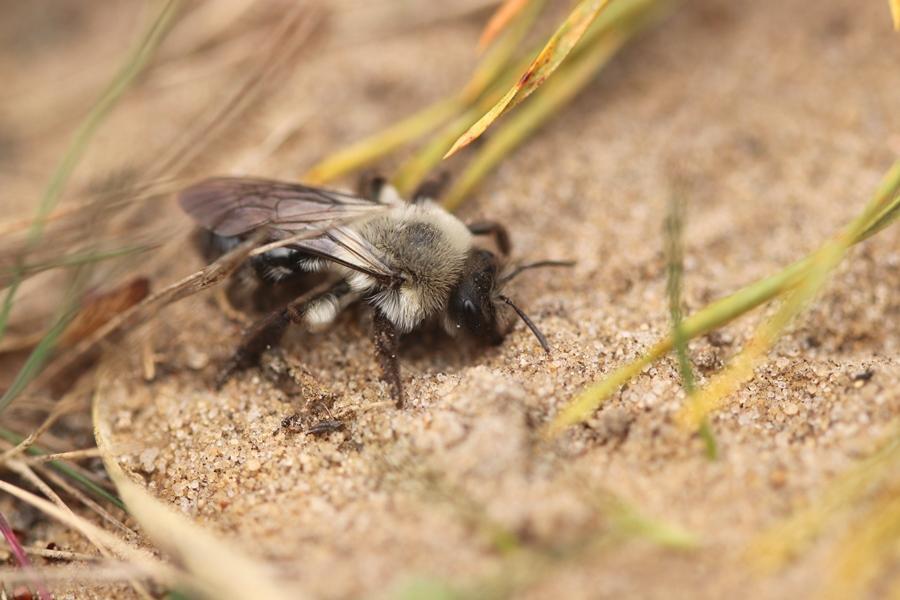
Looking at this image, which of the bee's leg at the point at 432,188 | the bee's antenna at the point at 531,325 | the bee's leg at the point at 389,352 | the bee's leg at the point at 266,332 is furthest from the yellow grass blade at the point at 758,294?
the bee's leg at the point at 432,188

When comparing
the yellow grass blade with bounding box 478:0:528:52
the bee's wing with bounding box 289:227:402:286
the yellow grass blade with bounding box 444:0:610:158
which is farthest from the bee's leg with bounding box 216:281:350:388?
the yellow grass blade with bounding box 478:0:528:52

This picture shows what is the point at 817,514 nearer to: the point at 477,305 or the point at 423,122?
the point at 477,305

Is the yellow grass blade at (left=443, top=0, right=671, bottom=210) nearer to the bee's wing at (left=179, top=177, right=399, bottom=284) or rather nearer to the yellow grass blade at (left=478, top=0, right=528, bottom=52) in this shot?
the yellow grass blade at (left=478, top=0, right=528, bottom=52)

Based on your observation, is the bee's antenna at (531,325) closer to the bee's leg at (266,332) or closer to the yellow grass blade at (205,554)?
the bee's leg at (266,332)

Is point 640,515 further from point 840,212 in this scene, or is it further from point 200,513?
point 840,212

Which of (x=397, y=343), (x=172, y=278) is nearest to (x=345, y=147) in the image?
(x=172, y=278)

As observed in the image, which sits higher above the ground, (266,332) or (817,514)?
(266,332)

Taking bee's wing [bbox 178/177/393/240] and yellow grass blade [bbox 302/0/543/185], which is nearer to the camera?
bee's wing [bbox 178/177/393/240]

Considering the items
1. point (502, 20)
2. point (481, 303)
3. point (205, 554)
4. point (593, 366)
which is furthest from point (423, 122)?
point (205, 554)
